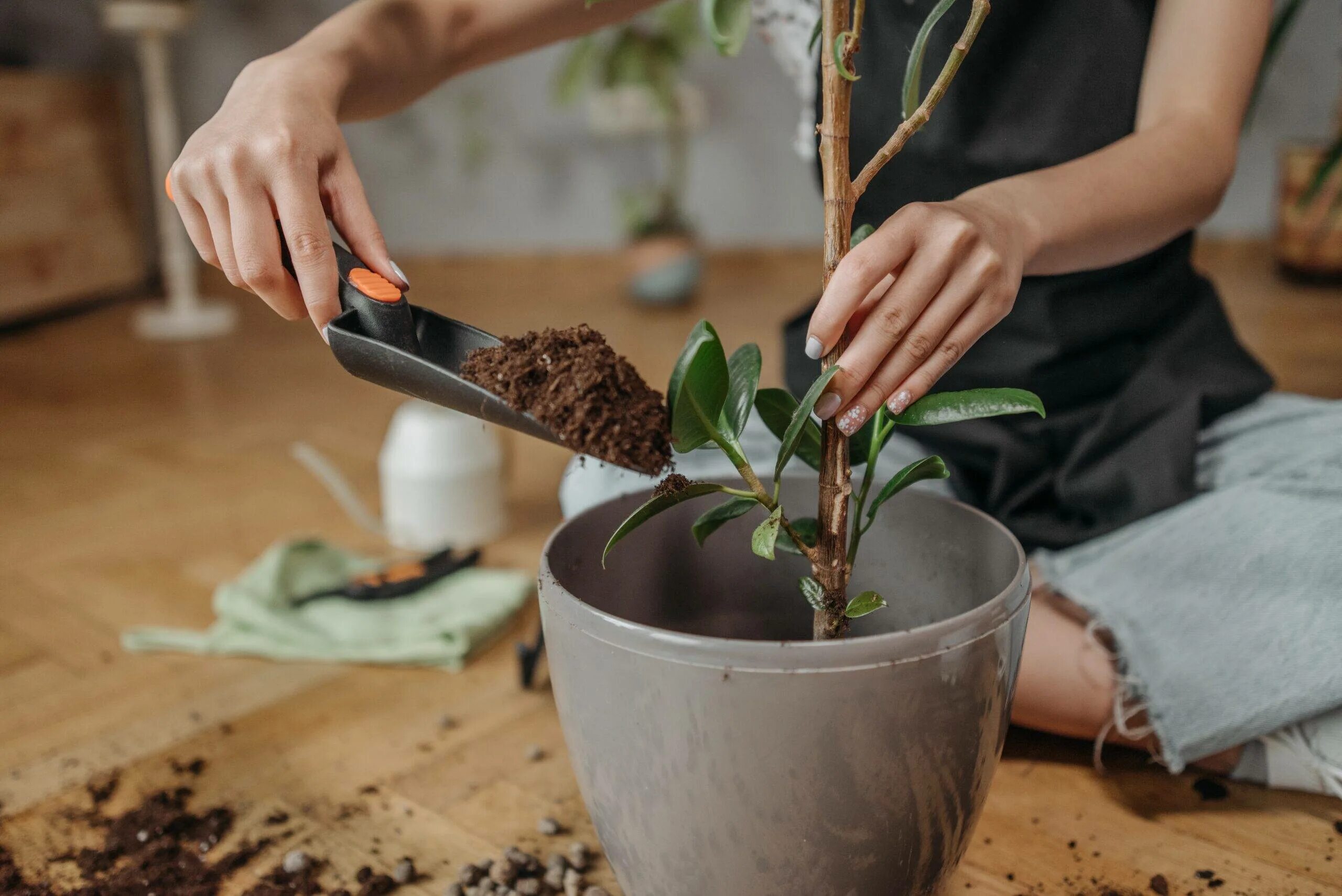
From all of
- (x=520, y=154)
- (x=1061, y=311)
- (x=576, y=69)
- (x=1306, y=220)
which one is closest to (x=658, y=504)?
(x=1061, y=311)

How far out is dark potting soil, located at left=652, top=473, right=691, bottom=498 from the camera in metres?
0.60

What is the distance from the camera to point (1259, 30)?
33.7 inches

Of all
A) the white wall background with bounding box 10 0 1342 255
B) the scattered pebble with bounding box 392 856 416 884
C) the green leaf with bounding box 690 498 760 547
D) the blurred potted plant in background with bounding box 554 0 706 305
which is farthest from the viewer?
the white wall background with bounding box 10 0 1342 255

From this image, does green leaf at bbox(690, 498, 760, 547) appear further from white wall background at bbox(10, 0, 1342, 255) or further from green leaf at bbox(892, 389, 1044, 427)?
white wall background at bbox(10, 0, 1342, 255)

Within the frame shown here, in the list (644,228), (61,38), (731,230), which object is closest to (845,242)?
(644,228)

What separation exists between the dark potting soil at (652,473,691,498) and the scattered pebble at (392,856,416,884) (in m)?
0.36

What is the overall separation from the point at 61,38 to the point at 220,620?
8.13ft

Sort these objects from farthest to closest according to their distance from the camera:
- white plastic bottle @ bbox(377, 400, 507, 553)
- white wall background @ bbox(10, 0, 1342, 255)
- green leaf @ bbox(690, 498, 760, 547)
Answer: white wall background @ bbox(10, 0, 1342, 255), white plastic bottle @ bbox(377, 400, 507, 553), green leaf @ bbox(690, 498, 760, 547)

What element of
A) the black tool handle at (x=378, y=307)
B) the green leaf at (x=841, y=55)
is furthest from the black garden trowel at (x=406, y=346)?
the green leaf at (x=841, y=55)

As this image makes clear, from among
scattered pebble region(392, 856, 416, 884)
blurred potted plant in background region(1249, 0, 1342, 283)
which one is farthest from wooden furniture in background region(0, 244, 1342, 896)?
blurred potted plant in background region(1249, 0, 1342, 283)

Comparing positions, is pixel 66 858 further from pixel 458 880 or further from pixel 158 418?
pixel 158 418

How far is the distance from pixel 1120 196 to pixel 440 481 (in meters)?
0.87

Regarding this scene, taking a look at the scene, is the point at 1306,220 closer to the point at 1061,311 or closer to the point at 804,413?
the point at 1061,311

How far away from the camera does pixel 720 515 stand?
2.06 feet
